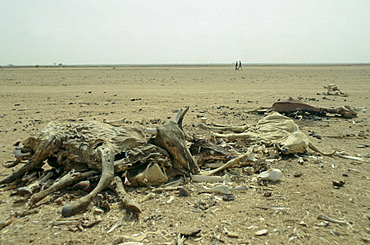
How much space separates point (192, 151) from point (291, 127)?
261 cm

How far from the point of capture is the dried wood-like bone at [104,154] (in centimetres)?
414

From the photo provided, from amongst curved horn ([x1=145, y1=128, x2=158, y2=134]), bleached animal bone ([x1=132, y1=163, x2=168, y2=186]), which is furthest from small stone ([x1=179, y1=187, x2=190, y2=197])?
curved horn ([x1=145, y1=128, x2=158, y2=134])

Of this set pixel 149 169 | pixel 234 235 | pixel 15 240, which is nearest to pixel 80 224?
pixel 15 240

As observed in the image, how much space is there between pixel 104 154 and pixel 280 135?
391cm

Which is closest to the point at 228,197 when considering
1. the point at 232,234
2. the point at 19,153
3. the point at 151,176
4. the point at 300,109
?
the point at 232,234

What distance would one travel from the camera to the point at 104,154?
4.09 meters

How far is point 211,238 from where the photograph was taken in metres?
2.99

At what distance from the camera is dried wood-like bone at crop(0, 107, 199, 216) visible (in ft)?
13.6

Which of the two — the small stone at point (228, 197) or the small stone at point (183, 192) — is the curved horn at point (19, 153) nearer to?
the small stone at point (183, 192)

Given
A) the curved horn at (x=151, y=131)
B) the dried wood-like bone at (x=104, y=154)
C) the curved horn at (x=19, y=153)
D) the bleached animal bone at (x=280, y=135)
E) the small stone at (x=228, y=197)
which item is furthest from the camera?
the bleached animal bone at (x=280, y=135)

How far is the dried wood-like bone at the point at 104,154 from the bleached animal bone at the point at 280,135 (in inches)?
76.3

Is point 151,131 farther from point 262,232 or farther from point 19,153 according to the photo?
point 262,232

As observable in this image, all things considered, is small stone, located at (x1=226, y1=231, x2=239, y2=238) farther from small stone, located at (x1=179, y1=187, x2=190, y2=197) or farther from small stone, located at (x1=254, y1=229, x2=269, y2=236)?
small stone, located at (x1=179, y1=187, x2=190, y2=197)

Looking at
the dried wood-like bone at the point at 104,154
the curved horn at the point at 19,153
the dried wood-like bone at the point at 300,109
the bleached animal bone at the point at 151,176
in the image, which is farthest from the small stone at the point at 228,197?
the dried wood-like bone at the point at 300,109
